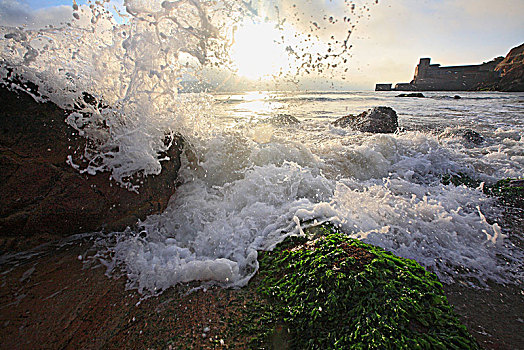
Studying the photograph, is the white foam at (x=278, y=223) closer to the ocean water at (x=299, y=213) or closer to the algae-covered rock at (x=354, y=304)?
the ocean water at (x=299, y=213)

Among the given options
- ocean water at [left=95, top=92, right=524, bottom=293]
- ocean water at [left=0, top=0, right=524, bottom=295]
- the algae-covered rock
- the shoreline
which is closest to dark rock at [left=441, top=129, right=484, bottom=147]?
ocean water at [left=95, top=92, right=524, bottom=293]

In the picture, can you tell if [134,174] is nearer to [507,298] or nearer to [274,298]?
[274,298]

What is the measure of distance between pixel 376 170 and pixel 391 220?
2.60m

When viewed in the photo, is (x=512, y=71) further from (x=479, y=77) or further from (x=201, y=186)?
(x=201, y=186)

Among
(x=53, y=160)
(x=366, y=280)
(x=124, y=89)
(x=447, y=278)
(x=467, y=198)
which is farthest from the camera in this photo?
(x=467, y=198)

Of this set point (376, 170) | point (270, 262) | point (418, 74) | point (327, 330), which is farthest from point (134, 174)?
point (418, 74)

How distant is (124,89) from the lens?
3.44 meters

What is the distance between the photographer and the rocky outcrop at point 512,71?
43.8 m

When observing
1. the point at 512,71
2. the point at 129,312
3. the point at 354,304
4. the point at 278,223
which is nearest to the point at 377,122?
the point at 278,223

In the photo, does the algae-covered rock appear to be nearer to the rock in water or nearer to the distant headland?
the rock in water

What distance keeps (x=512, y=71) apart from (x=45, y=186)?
71.2 meters

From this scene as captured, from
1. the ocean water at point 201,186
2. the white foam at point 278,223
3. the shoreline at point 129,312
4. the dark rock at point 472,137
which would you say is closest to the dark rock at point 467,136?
the dark rock at point 472,137

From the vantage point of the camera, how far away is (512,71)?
47.2 metres

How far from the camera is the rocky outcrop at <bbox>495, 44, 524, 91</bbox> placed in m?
43.8
